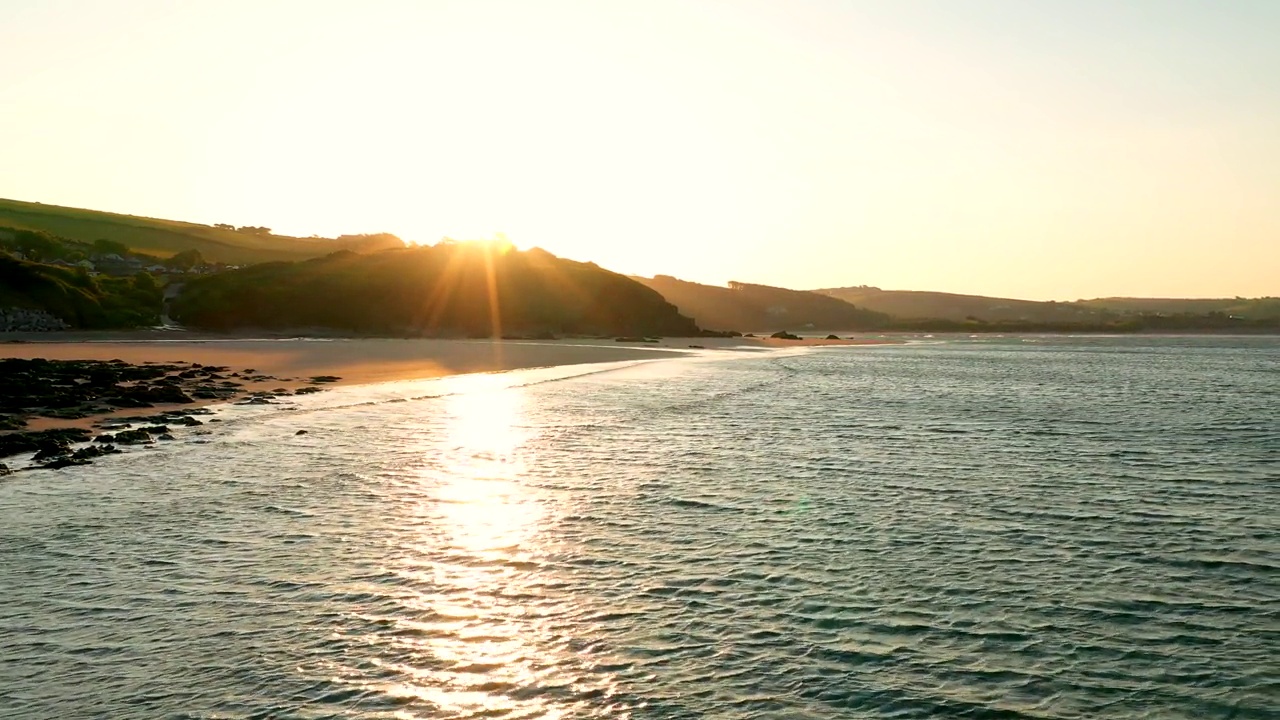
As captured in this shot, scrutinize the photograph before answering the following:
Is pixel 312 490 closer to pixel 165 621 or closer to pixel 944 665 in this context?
pixel 165 621

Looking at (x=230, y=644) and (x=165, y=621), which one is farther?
(x=165, y=621)

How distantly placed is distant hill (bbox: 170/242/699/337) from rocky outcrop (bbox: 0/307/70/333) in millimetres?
21396

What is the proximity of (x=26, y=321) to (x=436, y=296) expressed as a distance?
52362 mm

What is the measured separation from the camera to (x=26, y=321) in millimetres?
80562

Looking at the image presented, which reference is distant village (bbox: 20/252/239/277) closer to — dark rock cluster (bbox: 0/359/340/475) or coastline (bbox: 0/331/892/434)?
coastline (bbox: 0/331/892/434)

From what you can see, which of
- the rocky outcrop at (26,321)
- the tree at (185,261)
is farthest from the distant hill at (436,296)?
the tree at (185,261)

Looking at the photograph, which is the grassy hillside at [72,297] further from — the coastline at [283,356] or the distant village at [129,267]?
the distant village at [129,267]

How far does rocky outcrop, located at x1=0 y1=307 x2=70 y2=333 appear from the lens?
79125mm

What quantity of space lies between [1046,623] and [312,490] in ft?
54.8

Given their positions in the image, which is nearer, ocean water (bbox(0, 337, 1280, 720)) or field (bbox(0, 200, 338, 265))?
ocean water (bbox(0, 337, 1280, 720))

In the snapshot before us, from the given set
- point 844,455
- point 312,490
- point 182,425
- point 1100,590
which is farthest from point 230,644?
point 182,425

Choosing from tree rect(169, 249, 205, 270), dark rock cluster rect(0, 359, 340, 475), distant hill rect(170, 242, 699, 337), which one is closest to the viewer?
dark rock cluster rect(0, 359, 340, 475)

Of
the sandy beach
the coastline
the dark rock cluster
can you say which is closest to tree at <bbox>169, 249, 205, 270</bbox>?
the coastline

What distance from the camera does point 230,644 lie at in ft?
38.2
